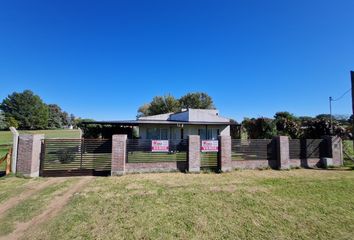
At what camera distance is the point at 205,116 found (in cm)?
2609

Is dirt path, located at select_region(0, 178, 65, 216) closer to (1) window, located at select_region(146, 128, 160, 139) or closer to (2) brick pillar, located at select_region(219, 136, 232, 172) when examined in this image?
(2) brick pillar, located at select_region(219, 136, 232, 172)

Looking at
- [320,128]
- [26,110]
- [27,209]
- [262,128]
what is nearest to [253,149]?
[320,128]

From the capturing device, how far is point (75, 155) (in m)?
10.2

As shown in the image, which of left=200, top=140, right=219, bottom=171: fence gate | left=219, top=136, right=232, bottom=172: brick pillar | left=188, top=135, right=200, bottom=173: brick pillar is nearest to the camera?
left=188, top=135, right=200, bottom=173: brick pillar

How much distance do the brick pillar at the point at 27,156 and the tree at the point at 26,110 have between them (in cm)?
7144

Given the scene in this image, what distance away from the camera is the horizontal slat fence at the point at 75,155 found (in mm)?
9828

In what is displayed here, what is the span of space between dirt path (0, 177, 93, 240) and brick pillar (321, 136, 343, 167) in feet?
45.6

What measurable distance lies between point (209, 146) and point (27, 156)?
8815 mm

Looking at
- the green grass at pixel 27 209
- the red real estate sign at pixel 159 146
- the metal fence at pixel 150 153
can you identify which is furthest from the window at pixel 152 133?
the green grass at pixel 27 209

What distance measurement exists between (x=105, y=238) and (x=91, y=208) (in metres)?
1.82

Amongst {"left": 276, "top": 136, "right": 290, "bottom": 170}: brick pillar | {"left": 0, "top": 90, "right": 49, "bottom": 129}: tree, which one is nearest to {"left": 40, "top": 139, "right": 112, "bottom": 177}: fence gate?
{"left": 276, "top": 136, "right": 290, "bottom": 170}: brick pillar

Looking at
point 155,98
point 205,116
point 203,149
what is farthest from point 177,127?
point 155,98

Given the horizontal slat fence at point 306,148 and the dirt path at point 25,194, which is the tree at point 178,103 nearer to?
the horizontal slat fence at point 306,148

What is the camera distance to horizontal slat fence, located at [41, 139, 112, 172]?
32.2 ft
